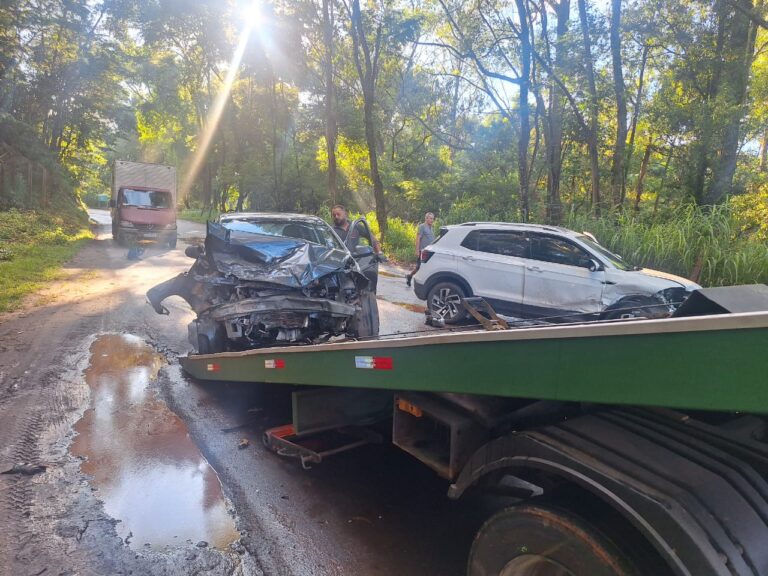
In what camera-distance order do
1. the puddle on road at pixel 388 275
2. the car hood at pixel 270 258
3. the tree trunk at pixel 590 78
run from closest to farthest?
the car hood at pixel 270 258
the tree trunk at pixel 590 78
the puddle on road at pixel 388 275

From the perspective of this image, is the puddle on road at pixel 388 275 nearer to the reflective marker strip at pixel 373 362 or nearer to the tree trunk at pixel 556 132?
the tree trunk at pixel 556 132

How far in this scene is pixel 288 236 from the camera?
6.61 m

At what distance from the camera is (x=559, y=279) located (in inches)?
302

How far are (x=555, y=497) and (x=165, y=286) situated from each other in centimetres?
590

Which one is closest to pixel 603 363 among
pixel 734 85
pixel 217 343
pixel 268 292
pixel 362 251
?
pixel 268 292

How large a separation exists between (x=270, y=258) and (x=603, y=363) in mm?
4486

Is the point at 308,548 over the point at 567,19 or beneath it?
beneath

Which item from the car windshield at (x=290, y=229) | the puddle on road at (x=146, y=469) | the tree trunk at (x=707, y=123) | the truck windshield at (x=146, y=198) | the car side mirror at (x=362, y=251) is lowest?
the puddle on road at (x=146, y=469)

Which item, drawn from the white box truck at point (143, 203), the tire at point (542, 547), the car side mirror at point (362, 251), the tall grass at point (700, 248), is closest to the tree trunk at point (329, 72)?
the white box truck at point (143, 203)

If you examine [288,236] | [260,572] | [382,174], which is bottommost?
[260,572]

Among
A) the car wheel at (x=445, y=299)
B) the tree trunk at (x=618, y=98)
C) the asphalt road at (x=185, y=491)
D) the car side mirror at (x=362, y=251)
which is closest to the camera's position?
the asphalt road at (x=185, y=491)

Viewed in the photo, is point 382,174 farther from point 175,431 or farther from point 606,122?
point 175,431

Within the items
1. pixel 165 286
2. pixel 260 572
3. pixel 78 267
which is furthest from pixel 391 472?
pixel 78 267

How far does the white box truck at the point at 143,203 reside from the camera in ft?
63.4
